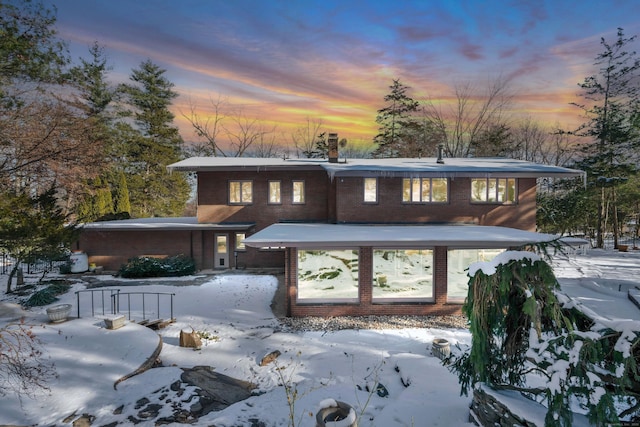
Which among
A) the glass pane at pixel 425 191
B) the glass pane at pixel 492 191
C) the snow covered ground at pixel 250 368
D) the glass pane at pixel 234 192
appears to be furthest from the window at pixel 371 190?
the glass pane at pixel 234 192

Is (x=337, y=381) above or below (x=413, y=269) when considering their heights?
below

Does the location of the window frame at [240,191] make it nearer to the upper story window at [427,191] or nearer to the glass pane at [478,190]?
the upper story window at [427,191]

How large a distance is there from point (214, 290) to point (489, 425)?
12.2 m

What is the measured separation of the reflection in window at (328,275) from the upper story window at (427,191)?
5134 millimetres

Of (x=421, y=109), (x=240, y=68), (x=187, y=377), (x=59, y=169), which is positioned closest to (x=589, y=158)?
(x=421, y=109)

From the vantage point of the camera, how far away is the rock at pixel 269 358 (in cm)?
811

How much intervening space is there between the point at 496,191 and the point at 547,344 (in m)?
13.1

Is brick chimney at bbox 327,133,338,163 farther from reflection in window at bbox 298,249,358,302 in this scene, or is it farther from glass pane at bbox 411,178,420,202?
reflection in window at bbox 298,249,358,302

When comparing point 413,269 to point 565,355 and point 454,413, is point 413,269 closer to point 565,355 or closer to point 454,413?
point 454,413

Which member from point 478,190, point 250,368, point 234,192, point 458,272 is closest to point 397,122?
point 478,190

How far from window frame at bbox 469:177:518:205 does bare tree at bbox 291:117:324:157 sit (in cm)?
2420

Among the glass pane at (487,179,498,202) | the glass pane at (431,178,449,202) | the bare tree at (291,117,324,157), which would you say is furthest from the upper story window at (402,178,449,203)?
the bare tree at (291,117,324,157)

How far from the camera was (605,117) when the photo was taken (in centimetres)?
2720

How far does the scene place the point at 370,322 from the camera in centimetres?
1105
